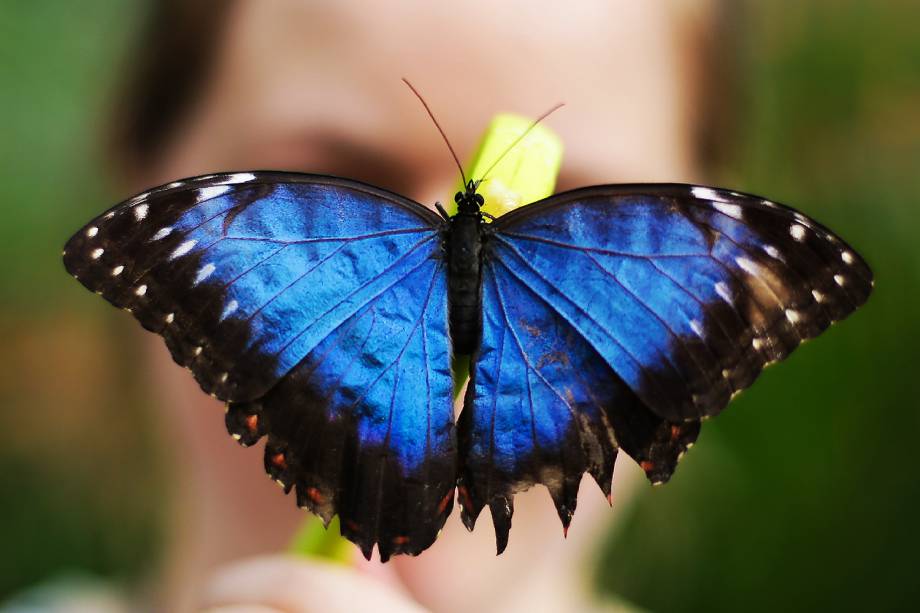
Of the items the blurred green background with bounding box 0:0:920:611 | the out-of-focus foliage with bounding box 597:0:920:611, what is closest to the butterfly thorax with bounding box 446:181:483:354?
the blurred green background with bounding box 0:0:920:611

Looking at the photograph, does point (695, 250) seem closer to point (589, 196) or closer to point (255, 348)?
point (589, 196)

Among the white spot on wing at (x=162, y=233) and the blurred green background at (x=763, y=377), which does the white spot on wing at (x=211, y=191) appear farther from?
the blurred green background at (x=763, y=377)

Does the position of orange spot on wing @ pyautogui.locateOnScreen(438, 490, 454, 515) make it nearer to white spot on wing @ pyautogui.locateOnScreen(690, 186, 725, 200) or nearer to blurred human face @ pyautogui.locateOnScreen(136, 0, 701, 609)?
white spot on wing @ pyautogui.locateOnScreen(690, 186, 725, 200)

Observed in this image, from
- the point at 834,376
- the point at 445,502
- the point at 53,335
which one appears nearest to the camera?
the point at 445,502

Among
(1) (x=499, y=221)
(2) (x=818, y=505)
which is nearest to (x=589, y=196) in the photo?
(1) (x=499, y=221)

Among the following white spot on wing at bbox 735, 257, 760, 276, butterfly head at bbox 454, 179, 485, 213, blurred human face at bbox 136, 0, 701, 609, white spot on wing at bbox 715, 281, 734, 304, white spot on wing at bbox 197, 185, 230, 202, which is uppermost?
blurred human face at bbox 136, 0, 701, 609

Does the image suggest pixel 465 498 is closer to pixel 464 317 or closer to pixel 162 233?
pixel 464 317

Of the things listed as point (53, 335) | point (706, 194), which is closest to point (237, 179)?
point (706, 194)
